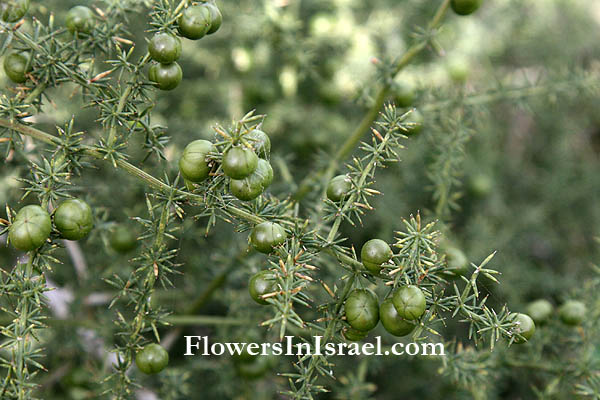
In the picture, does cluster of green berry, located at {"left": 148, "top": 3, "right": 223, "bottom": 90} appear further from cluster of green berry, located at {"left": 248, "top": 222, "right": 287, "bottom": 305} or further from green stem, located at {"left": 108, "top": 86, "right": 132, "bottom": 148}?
cluster of green berry, located at {"left": 248, "top": 222, "right": 287, "bottom": 305}

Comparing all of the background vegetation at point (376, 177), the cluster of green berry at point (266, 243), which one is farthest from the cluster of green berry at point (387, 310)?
the background vegetation at point (376, 177)

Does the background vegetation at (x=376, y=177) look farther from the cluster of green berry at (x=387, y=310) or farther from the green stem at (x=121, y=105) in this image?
the cluster of green berry at (x=387, y=310)

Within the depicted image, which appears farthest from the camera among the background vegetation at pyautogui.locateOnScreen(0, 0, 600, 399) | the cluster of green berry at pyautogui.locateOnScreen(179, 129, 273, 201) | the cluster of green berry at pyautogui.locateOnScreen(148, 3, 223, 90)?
the background vegetation at pyautogui.locateOnScreen(0, 0, 600, 399)

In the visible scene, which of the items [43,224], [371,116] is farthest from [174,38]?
[371,116]

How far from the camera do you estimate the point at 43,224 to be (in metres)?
1.38

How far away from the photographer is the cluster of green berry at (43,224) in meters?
1.36

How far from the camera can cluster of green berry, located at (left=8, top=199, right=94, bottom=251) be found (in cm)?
136

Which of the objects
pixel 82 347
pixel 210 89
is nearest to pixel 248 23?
pixel 210 89

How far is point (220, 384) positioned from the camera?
253cm

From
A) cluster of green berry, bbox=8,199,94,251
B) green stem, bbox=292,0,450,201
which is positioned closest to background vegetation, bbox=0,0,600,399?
green stem, bbox=292,0,450,201

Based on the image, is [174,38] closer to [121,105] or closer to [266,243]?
[121,105]

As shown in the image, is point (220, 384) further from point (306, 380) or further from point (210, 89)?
point (210, 89)

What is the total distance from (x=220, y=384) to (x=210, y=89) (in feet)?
5.61

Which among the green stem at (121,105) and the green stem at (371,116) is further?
the green stem at (371,116)
